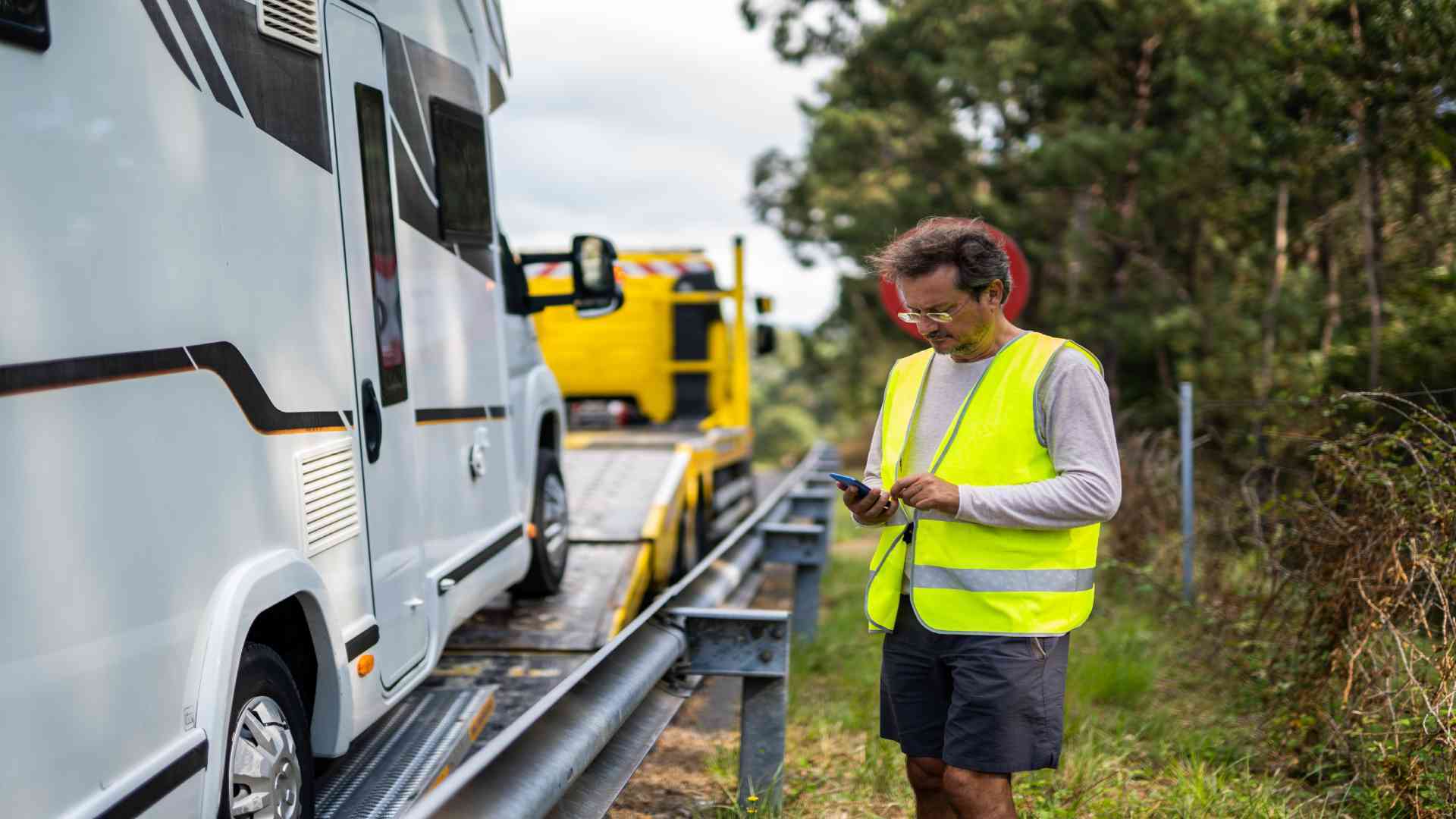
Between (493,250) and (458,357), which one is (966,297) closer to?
(458,357)

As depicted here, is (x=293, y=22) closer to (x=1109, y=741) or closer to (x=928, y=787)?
(x=928, y=787)

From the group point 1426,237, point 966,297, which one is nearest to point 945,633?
point 966,297

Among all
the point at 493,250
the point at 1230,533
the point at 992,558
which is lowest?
the point at 1230,533

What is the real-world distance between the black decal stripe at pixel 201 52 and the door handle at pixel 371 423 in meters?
1.03

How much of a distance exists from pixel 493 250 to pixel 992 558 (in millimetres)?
3236

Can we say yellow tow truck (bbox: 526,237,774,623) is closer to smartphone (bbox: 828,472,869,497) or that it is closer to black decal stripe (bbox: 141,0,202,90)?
smartphone (bbox: 828,472,869,497)

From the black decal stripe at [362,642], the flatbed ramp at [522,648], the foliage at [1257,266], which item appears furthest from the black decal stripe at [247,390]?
the foliage at [1257,266]

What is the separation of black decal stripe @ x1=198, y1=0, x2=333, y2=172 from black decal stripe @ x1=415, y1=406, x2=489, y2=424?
3.39 feet

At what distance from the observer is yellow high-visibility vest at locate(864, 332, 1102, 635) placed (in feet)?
9.69

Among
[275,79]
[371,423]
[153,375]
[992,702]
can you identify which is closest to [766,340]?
[371,423]

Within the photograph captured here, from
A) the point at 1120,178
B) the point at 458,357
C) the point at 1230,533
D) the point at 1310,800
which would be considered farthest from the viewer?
the point at 1120,178

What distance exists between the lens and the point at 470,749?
4574 millimetres

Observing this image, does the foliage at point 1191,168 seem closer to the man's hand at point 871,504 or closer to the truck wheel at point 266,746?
the man's hand at point 871,504

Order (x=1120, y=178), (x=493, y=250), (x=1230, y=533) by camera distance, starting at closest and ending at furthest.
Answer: (x=493, y=250)
(x=1230, y=533)
(x=1120, y=178)
